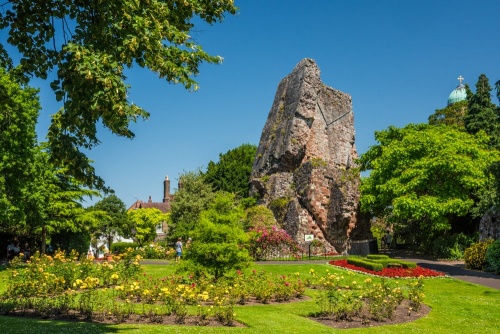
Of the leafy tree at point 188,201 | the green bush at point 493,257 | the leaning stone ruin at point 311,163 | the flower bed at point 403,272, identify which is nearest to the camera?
the flower bed at point 403,272

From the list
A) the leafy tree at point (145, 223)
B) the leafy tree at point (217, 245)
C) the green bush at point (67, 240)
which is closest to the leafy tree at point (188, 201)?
the green bush at point (67, 240)

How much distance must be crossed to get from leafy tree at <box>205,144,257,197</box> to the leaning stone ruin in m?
6.97

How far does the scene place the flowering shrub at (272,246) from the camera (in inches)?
1276

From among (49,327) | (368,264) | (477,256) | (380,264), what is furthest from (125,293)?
(477,256)

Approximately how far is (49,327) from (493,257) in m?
22.9

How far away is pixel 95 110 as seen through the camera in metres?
6.99

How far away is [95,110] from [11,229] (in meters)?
37.6

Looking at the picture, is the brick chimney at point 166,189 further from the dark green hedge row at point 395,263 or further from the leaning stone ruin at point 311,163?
the dark green hedge row at point 395,263

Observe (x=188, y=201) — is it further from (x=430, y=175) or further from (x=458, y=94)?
(x=458, y=94)

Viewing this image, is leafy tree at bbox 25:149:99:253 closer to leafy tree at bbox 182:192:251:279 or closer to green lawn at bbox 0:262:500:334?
green lawn at bbox 0:262:500:334

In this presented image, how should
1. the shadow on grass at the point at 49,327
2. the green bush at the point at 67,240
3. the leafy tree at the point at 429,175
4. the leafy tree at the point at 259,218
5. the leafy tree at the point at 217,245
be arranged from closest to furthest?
1. the shadow on grass at the point at 49,327
2. the leafy tree at the point at 217,245
3. the leafy tree at the point at 429,175
4. the leafy tree at the point at 259,218
5. the green bush at the point at 67,240

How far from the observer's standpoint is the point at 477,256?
1085 inches

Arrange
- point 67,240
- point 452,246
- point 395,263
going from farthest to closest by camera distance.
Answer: point 67,240 → point 452,246 → point 395,263

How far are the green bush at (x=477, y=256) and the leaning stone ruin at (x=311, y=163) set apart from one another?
11418 mm
